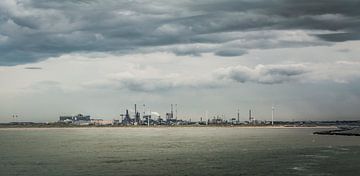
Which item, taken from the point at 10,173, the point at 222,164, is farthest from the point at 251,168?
the point at 10,173

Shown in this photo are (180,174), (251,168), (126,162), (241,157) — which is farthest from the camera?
(241,157)

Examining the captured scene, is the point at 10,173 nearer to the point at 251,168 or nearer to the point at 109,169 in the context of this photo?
the point at 109,169

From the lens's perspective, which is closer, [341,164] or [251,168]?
[251,168]

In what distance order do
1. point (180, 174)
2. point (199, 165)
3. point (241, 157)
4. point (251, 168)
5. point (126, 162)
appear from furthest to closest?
point (241, 157) < point (126, 162) < point (199, 165) < point (251, 168) < point (180, 174)

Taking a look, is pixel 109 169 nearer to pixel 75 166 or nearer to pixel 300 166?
pixel 75 166

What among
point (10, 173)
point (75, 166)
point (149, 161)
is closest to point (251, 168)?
point (149, 161)

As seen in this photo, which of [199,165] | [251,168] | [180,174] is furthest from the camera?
[199,165]

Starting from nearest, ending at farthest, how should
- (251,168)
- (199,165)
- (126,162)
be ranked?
(251,168)
(199,165)
(126,162)

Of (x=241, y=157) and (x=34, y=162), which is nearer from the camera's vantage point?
(x=34, y=162)
